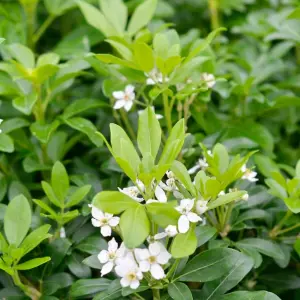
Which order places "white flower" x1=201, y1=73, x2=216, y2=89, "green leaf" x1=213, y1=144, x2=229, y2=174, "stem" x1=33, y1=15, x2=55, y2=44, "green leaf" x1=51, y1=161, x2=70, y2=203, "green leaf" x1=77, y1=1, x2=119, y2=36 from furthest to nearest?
"stem" x1=33, y1=15, x2=55, y2=44 < "green leaf" x1=77, y1=1, x2=119, y2=36 < "white flower" x1=201, y1=73, x2=216, y2=89 < "green leaf" x1=51, y1=161, x2=70, y2=203 < "green leaf" x1=213, y1=144, x2=229, y2=174

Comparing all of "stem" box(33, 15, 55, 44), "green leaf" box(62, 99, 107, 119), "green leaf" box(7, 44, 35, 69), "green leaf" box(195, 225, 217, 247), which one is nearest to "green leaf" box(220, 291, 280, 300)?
"green leaf" box(195, 225, 217, 247)

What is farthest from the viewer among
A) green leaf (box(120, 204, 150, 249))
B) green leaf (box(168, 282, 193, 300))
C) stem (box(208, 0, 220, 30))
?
stem (box(208, 0, 220, 30))

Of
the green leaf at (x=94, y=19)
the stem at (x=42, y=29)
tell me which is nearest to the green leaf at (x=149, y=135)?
the green leaf at (x=94, y=19)

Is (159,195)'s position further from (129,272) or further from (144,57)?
(144,57)

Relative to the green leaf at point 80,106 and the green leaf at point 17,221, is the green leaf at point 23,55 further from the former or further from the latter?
the green leaf at point 17,221

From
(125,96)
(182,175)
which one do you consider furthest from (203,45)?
(182,175)

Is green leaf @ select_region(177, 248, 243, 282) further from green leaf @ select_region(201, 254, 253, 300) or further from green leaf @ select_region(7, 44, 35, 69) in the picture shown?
green leaf @ select_region(7, 44, 35, 69)

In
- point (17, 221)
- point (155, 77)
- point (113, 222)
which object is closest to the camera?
point (113, 222)
